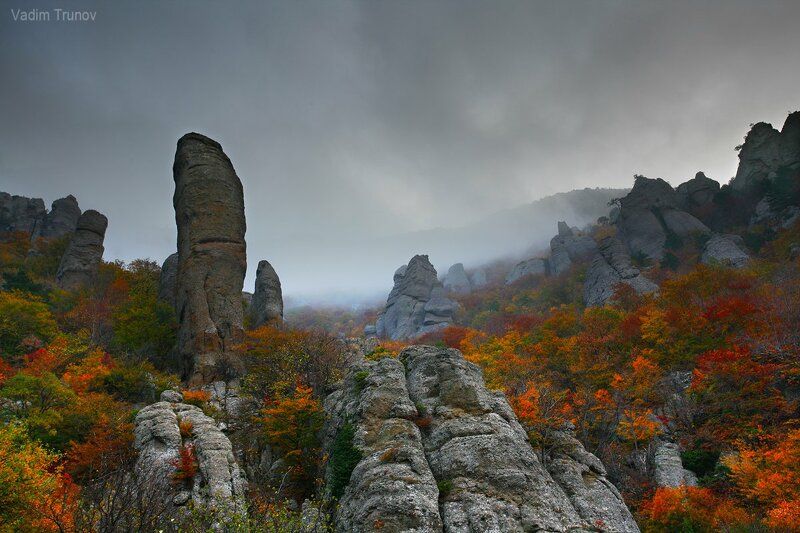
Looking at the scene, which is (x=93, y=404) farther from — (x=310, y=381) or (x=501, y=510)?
(x=501, y=510)

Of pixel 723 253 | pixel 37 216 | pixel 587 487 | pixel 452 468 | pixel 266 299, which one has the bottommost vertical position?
pixel 587 487

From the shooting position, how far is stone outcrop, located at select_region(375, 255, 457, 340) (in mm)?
94250

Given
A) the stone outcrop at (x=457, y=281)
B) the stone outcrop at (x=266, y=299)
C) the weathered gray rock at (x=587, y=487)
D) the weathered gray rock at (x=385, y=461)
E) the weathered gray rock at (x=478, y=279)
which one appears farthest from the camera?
the weathered gray rock at (x=478, y=279)

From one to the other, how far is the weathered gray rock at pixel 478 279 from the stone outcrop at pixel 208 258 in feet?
346

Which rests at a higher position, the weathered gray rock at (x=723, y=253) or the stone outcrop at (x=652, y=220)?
the stone outcrop at (x=652, y=220)

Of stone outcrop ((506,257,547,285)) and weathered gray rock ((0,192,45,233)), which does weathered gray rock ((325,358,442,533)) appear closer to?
stone outcrop ((506,257,547,285))

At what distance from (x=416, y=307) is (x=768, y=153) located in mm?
77543

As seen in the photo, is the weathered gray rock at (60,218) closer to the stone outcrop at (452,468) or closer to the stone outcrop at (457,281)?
the stone outcrop at (452,468)

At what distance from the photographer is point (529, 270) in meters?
106

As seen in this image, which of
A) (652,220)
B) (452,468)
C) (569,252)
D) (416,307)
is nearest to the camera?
(452,468)

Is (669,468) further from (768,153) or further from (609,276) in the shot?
(768,153)

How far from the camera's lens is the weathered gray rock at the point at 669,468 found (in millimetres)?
21188

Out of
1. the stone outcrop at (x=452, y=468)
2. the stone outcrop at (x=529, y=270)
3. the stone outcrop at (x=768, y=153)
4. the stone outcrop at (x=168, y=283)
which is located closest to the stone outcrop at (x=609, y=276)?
the stone outcrop at (x=768, y=153)

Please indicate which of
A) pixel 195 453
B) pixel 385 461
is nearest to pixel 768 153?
pixel 385 461
